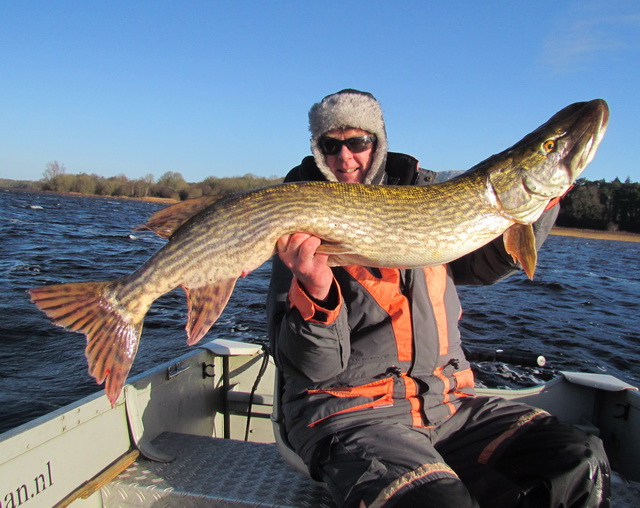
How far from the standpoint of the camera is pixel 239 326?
28.2 ft

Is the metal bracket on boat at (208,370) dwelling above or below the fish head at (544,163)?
below

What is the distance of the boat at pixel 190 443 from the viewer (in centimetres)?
224

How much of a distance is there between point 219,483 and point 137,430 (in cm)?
66

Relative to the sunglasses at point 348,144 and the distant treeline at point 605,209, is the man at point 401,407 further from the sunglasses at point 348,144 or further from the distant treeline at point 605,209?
the distant treeline at point 605,209

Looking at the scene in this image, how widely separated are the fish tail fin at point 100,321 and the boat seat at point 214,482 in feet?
2.38

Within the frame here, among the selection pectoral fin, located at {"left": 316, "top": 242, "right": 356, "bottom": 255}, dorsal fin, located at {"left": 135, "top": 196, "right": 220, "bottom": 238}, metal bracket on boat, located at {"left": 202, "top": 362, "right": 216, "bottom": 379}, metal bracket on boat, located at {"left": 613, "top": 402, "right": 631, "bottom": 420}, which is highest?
dorsal fin, located at {"left": 135, "top": 196, "right": 220, "bottom": 238}

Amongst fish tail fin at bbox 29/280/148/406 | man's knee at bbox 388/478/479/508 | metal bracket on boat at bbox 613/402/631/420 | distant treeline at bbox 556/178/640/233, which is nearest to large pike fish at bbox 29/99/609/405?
fish tail fin at bbox 29/280/148/406

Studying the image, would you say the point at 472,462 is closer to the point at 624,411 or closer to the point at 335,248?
the point at 335,248

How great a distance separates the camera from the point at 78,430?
7.95 feet

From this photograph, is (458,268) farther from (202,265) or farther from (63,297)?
(63,297)

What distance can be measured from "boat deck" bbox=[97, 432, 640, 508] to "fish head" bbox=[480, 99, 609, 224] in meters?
1.85

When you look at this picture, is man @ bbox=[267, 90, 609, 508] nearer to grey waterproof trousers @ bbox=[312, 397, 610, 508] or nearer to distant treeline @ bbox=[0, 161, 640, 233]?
grey waterproof trousers @ bbox=[312, 397, 610, 508]

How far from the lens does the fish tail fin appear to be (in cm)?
214

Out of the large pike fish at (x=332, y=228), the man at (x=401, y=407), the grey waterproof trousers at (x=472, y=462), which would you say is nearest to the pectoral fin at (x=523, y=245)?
the large pike fish at (x=332, y=228)
